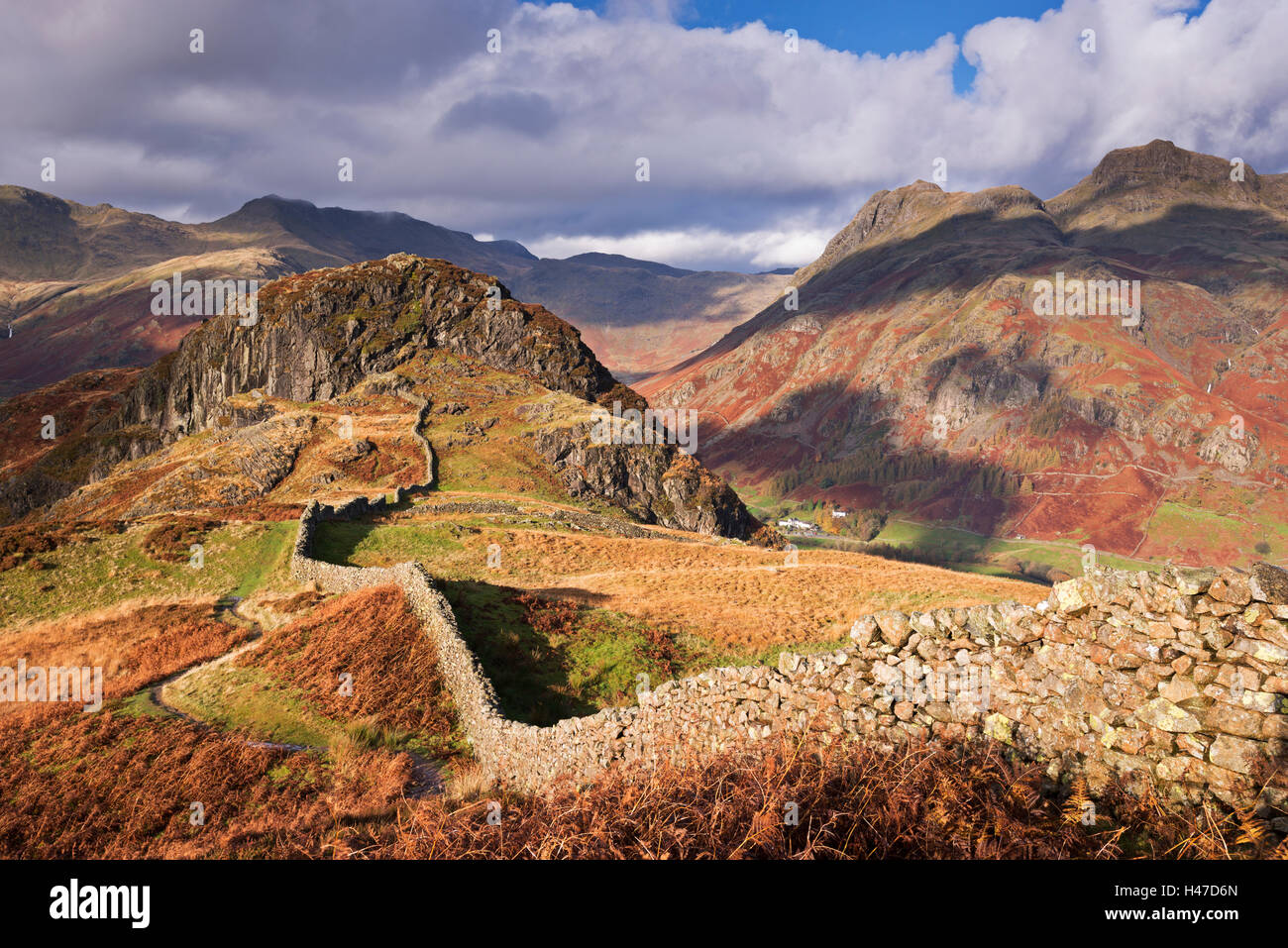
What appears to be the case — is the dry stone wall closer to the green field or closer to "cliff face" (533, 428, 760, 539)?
the green field

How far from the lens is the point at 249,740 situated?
53.9 feet

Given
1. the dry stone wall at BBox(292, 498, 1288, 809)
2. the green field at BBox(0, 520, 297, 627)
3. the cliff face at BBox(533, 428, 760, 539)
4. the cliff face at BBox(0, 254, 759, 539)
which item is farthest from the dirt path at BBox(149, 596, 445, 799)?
the cliff face at BBox(0, 254, 759, 539)

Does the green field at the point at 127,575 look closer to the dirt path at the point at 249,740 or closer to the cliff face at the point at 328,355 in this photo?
the dirt path at the point at 249,740

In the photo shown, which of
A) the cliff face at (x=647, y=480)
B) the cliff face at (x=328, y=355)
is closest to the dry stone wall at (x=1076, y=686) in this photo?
the cliff face at (x=647, y=480)

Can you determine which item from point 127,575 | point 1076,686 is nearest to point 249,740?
point 1076,686

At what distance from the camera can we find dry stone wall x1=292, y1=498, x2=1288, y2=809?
20.2 feet

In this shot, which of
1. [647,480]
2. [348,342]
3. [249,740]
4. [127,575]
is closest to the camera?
[249,740]

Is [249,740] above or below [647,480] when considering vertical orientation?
below

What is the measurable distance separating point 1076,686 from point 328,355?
109794 millimetres

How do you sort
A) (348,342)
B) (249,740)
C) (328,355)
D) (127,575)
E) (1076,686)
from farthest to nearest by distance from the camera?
(348,342), (328,355), (127,575), (249,740), (1076,686)

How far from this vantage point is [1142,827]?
6309mm

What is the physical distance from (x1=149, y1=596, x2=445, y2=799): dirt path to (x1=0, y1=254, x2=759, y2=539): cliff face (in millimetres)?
64767

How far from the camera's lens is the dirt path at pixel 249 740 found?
14.6m

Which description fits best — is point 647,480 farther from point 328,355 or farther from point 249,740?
point 249,740
